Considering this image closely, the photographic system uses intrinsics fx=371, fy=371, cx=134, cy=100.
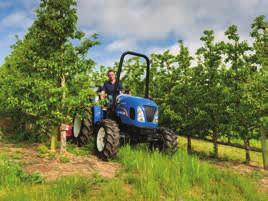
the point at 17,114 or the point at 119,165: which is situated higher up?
the point at 17,114

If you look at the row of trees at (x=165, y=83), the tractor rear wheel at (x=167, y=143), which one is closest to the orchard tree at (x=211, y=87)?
the row of trees at (x=165, y=83)

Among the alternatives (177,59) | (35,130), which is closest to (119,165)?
(35,130)

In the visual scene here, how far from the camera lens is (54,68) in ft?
30.1

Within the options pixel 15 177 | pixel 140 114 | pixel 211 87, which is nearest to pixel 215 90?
pixel 211 87

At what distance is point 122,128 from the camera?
993 centimetres

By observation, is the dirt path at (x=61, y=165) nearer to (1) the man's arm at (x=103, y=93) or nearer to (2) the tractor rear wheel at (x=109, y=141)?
(2) the tractor rear wheel at (x=109, y=141)

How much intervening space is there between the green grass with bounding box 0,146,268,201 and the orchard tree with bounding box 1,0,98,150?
1.77 metres

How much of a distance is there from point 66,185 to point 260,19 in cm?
762

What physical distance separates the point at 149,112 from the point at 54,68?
8.57ft

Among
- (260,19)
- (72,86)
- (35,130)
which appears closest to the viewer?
(72,86)

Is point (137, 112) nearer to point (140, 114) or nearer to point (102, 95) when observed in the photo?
point (140, 114)

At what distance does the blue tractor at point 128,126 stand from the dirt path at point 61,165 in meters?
0.49

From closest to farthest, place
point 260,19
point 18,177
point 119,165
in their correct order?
point 18,177 → point 119,165 → point 260,19

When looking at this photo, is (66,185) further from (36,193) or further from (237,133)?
(237,133)
